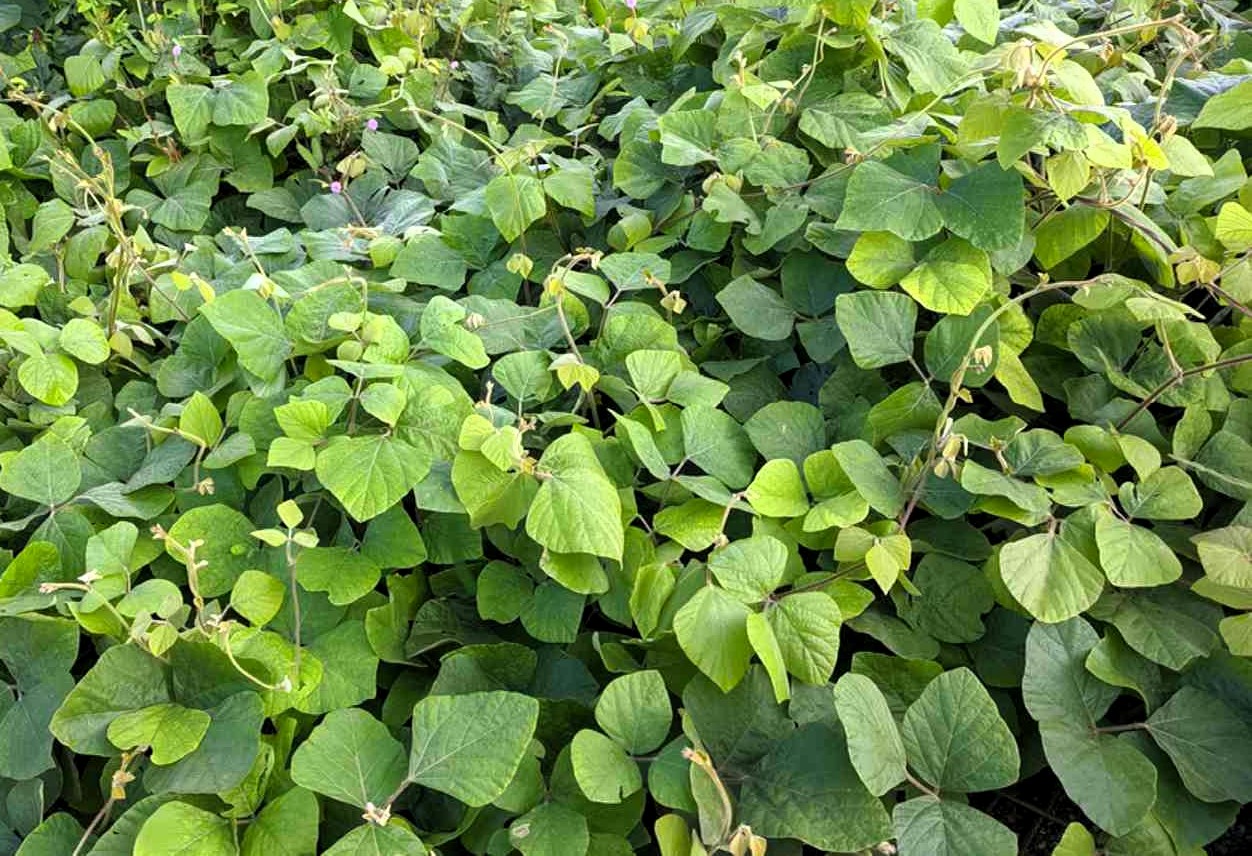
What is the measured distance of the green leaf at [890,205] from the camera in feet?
3.70

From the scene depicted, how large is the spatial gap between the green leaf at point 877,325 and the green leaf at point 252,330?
66cm

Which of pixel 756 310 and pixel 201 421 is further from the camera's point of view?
pixel 756 310

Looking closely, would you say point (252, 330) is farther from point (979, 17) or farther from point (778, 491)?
point (979, 17)

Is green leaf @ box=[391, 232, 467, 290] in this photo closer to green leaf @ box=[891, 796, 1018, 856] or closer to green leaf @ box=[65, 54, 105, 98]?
green leaf @ box=[891, 796, 1018, 856]

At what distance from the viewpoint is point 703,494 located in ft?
3.37

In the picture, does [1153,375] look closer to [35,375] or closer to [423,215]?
[423,215]

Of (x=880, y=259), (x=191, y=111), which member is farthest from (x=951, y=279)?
(x=191, y=111)

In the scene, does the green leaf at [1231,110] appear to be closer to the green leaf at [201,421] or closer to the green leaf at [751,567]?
the green leaf at [751,567]

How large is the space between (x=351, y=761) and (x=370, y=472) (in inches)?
10.7

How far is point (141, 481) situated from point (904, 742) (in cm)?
87

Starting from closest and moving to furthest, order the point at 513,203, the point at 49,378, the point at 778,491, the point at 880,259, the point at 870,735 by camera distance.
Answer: the point at 870,735
the point at 778,491
the point at 880,259
the point at 49,378
the point at 513,203

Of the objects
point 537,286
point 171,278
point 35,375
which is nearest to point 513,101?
point 537,286

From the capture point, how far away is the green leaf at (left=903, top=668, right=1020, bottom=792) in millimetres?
839

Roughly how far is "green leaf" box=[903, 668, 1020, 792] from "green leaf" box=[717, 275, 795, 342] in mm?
528
